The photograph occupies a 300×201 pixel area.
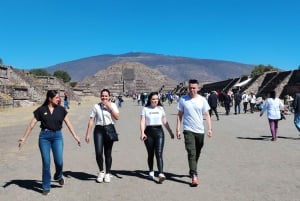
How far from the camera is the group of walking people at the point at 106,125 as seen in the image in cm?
718

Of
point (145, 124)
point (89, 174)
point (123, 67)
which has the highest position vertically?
point (123, 67)

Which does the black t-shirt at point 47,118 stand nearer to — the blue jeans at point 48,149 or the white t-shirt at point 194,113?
the blue jeans at point 48,149

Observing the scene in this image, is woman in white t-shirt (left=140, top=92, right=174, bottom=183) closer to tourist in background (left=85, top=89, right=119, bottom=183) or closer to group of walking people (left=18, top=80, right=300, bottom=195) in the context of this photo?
group of walking people (left=18, top=80, right=300, bottom=195)

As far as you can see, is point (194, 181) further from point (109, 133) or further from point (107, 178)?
point (109, 133)

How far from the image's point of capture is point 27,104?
42938mm

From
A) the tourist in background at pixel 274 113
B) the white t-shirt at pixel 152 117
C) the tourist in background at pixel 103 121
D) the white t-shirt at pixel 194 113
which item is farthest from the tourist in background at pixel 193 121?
the tourist in background at pixel 274 113

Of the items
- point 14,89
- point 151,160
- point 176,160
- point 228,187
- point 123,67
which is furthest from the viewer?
point 123,67

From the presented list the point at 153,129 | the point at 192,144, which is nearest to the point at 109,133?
the point at 153,129

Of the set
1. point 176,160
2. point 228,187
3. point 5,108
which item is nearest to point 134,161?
point 176,160

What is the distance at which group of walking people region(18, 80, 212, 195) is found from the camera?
718 centimetres

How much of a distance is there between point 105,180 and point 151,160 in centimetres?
93

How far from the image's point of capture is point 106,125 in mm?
7816

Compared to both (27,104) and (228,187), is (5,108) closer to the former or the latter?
(27,104)

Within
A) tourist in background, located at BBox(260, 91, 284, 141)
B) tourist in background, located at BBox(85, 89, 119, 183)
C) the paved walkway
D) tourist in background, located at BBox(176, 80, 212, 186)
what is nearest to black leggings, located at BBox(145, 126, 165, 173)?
the paved walkway
